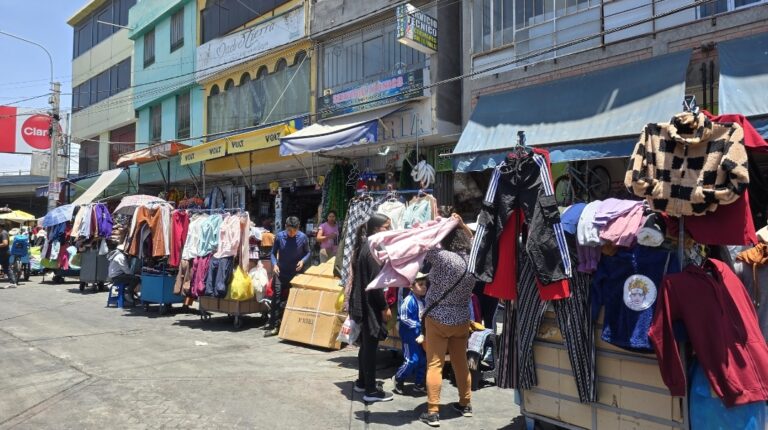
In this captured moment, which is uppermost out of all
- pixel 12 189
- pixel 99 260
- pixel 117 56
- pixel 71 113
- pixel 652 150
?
pixel 117 56

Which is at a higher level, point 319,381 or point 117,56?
point 117,56

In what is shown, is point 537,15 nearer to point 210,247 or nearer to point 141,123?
point 210,247

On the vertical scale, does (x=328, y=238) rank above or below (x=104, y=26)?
below

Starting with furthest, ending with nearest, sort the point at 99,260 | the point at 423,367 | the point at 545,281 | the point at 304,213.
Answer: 1. the point at 304,213
2. the point at 99,260
3. the point at 423,367
4. the point at 545,281

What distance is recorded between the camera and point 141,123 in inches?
947

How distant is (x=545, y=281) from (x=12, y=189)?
4084 cm

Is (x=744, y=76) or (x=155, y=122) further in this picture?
(x=155, y=122)

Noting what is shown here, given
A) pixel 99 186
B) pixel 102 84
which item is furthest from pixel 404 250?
pixel 102 84

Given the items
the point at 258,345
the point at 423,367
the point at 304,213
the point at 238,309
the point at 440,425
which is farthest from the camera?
the point at 304,213

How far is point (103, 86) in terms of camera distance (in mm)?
27438

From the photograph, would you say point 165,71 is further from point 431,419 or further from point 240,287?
point 431,419

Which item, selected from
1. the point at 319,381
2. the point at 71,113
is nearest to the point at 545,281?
the point at 319,381

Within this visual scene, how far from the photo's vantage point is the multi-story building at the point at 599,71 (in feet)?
27.1

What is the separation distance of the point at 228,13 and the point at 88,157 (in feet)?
47.0
